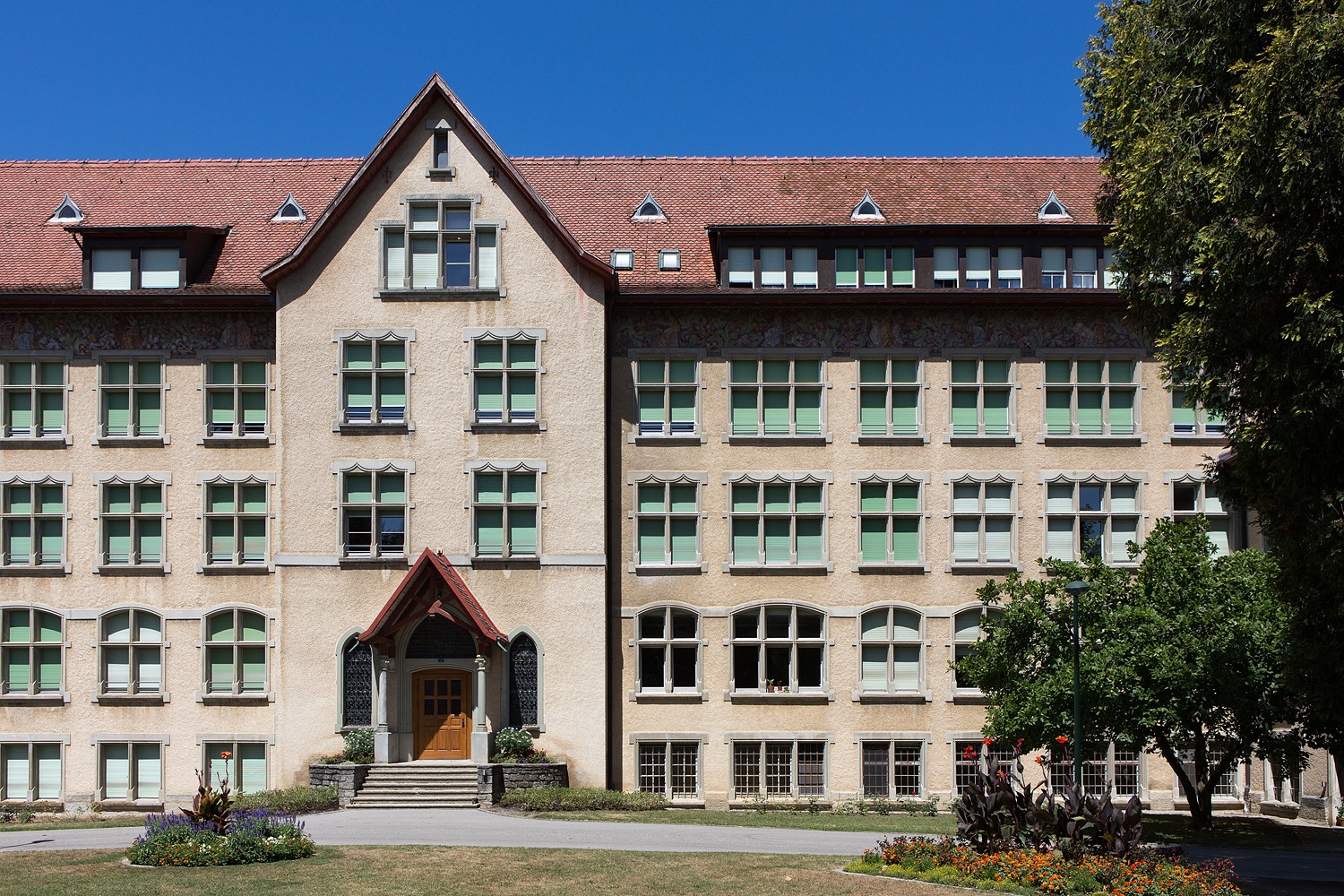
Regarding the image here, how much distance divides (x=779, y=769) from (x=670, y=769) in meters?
2.77

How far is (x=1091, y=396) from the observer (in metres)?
38.4

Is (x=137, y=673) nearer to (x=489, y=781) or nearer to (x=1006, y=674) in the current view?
Result: (x=489, y=781)

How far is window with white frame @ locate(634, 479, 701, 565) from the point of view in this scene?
3784cm

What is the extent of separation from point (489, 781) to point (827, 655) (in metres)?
9.29

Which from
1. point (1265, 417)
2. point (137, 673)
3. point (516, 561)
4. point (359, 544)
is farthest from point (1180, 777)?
point (137, 673)

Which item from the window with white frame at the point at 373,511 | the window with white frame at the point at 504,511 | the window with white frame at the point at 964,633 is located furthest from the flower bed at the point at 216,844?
the window with white frame at the point at 964,633

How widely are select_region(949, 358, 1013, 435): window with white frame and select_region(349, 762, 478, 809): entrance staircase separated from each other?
15322 millimetres

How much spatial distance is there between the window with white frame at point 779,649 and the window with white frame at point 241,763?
12.3 metres

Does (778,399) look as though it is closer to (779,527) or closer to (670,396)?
(670,396)

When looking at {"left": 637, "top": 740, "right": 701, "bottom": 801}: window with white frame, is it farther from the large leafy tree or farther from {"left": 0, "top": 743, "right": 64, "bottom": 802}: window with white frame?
the large leafy tree

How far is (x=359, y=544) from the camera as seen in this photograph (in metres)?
36.8

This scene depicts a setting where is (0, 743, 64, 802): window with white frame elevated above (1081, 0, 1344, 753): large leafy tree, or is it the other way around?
(1081, 0, 1344, 753): large leafy tree

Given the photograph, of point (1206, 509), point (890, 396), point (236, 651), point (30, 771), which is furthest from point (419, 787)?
point (1206, 509)

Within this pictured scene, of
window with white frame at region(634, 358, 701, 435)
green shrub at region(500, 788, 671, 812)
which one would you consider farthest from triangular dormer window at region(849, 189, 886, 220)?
green shrub at region(500, 788, 671, 812)
